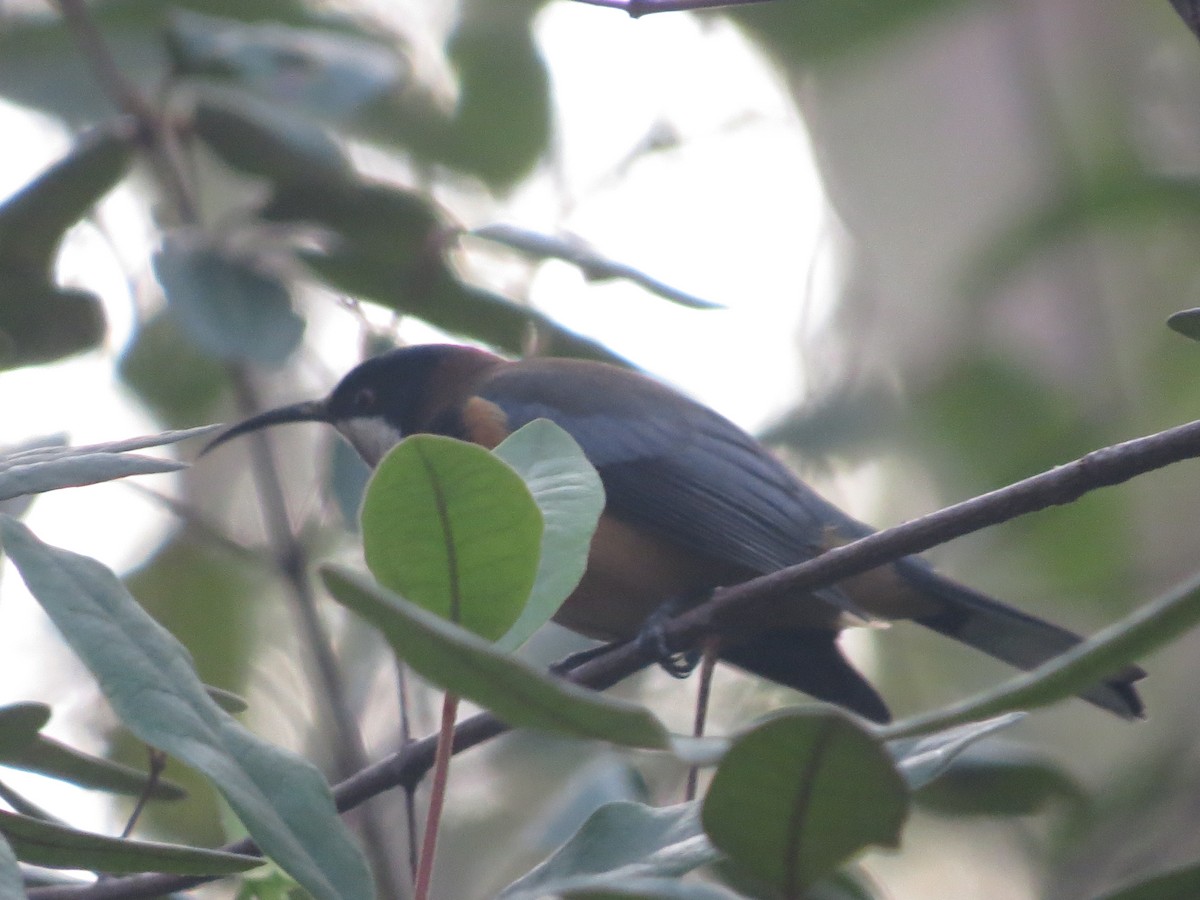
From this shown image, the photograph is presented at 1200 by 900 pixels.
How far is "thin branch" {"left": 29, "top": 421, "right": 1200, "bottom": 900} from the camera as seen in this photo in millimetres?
2096

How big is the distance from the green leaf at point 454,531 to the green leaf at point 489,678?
0.24 m

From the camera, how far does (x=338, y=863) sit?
1809 mm

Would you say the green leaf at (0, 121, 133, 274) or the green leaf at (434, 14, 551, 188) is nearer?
the green leaf at (0, 121, 133, 274)

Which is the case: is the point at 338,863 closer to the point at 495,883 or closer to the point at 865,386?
the point at 495,883

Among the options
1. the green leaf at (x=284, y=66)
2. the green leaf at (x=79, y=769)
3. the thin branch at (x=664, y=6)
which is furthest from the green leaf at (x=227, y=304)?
the thin branch at (x=664, y=6)

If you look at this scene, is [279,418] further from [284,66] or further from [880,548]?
[880,548]

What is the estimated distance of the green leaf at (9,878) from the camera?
5.42ft

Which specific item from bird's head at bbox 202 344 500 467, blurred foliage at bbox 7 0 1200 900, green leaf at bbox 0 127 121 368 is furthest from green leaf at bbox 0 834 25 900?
bird's head at bbox 202 344 500 467

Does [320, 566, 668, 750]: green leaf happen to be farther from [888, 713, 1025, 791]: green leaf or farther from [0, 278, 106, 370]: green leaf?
[0, 278, 106, 370]: green leaf

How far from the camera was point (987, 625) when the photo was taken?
445cm

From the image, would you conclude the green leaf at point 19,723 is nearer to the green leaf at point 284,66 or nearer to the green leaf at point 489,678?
the green leaf at point 489,678

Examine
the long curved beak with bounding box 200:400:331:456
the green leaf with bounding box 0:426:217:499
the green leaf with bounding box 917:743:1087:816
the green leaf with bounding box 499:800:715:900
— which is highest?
the green leaf with bounding box 0:426:217:499

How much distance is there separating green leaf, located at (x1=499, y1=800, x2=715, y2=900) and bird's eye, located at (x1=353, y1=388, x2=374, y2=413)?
12.9ft

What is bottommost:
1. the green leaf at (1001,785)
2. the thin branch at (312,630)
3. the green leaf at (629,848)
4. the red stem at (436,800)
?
the green leaf at (1001,785)
